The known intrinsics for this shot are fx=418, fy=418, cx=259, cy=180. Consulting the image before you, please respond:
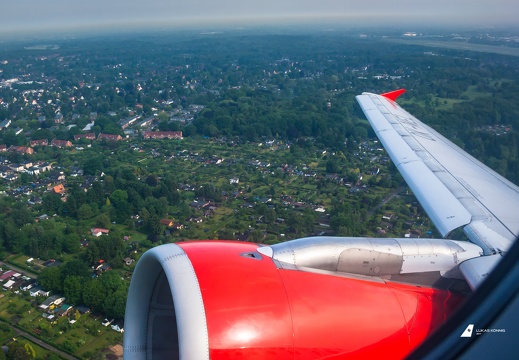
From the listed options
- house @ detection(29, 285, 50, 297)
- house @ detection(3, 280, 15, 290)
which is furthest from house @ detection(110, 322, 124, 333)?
house @ detection(3, 280, 15, 290)

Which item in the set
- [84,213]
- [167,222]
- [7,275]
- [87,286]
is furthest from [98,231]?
[87,286]

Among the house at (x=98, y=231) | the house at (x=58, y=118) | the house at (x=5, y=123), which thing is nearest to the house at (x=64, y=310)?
the house at (x=98, y=231)

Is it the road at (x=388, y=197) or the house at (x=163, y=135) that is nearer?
the road at (x=388, y=197)

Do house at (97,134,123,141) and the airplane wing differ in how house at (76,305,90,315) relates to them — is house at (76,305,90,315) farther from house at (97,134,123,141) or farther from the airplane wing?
house at (97,134,123,141)

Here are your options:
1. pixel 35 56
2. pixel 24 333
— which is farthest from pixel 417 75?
pixel 35 56

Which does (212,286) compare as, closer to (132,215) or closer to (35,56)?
(132,215)

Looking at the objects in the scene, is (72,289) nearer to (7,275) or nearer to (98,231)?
(7,275)

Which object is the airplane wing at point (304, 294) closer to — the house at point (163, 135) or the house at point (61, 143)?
the house at point (163, 135)
